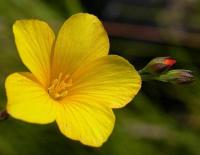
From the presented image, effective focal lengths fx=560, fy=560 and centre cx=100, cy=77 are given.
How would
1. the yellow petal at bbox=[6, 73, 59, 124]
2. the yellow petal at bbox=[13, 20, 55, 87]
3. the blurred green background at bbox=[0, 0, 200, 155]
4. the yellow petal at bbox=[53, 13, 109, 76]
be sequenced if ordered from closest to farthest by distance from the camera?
the yellow petal at bbox=[6, 73, 59, 124] < the yellow petal at bbox=[13, 20, 55, 87] < the yellow petal at bbox=[53, 13, 109, 76] < the blurred green background at bbox=[0, 0, 200, 155]

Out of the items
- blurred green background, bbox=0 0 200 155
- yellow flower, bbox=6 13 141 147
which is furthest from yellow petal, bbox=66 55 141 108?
blurred green background, bbox=0 0 200 155

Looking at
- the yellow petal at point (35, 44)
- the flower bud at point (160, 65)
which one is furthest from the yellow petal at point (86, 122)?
the flower bud at point (160, 65)

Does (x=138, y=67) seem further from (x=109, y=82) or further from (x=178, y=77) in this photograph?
(x=109, y=82)

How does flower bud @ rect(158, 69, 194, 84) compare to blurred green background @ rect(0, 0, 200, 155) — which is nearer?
flower bud @ rect(158, 69, 194, 84)

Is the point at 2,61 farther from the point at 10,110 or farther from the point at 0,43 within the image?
the point at 10,110

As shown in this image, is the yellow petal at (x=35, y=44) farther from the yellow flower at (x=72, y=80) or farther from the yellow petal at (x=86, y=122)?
the yellow petal at (x=86, y=122)

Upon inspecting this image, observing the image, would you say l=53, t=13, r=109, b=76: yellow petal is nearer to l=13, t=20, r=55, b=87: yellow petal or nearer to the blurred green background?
l=13, t=20, r=55, b=87: yellow petal

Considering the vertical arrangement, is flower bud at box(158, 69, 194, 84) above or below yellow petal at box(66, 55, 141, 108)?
below

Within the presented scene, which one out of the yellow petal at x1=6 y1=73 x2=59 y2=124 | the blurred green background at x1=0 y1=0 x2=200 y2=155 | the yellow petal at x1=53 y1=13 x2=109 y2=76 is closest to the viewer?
the yellow petal at x1=6 y1=73 x2=59 y2=124
